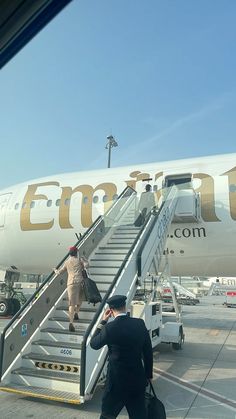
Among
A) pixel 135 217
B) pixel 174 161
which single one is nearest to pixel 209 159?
pixel 174 161

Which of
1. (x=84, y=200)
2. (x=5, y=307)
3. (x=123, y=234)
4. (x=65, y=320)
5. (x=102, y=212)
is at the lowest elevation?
(x=5, y=307)

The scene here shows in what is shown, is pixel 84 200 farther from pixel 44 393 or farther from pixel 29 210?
pixel 44 393

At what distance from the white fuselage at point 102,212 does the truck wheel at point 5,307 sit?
1.63 metres

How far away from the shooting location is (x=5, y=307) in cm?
1540

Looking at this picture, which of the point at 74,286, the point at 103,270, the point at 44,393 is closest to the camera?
the point at 44,393

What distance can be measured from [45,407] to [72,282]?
2.18 meters

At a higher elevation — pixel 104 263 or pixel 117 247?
pixel 117 247

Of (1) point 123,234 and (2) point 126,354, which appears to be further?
(1) point 123,234

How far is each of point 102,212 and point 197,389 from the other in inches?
227

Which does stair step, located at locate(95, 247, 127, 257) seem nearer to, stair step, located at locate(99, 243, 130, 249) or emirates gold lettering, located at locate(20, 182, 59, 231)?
stair step, located at locate(99, 243, 130, 249)

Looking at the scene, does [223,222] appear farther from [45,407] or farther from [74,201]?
[45,407]

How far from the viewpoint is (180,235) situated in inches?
426

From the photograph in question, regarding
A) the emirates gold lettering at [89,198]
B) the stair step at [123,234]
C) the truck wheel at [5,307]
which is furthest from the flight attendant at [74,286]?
the truck wheel at [5,307]

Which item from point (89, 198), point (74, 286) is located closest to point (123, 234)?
point (89, 198)
